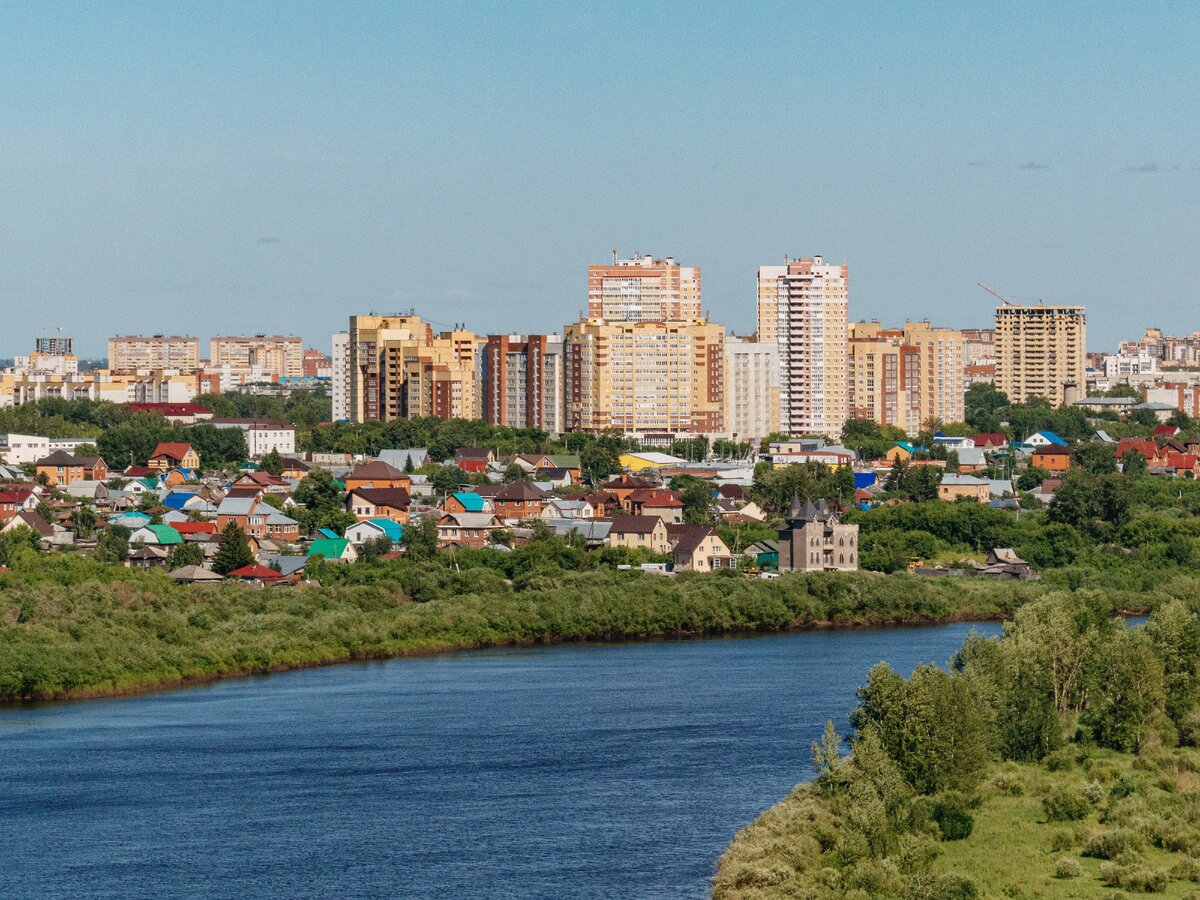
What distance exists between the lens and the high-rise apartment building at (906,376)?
153ft

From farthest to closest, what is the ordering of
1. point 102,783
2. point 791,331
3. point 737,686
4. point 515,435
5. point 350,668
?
point 791,331, point 515,435, point 350,668, point 737,686, point 102,783

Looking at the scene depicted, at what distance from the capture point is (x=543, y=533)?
26.7 m

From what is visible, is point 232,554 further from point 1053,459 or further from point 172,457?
point 1053,459

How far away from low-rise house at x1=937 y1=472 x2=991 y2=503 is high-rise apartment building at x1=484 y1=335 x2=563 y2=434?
10702 mm

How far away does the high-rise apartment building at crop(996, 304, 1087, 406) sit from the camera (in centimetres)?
5778

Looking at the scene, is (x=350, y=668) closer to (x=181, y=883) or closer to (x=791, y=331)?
(x=181, y=883)

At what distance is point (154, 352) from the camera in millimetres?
77250

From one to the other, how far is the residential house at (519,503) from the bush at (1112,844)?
1890cm

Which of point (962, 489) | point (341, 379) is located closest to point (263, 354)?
point (341, 379)

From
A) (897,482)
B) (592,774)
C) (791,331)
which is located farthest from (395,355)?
(592,774)

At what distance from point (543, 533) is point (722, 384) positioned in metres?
16.7

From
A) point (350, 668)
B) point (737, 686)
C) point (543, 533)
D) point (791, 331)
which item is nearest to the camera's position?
point (737, 686)

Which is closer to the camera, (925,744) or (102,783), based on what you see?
(925,744)

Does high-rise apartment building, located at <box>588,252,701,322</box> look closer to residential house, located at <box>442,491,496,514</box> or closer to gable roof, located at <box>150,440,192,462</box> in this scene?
gable roof, located at <box>150,440,192,462</box>
